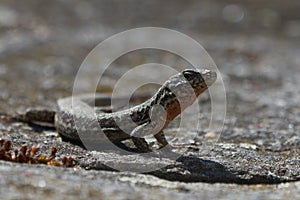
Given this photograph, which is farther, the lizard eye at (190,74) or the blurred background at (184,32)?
the blurred background at (184,32)

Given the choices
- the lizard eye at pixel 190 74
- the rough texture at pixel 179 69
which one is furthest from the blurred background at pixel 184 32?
the lizard eye at pixel 190 74

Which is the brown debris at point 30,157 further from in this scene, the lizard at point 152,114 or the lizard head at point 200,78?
the lizard head at point 200,78

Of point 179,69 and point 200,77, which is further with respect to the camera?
point 179,69

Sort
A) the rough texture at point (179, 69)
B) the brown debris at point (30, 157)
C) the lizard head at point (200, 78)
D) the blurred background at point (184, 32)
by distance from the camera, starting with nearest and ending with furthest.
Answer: the rough texture at point (179, 69)
the brown debris at point (30, 157)
the lizard head at point (200, 78)
the blurred background at point (184, 32)

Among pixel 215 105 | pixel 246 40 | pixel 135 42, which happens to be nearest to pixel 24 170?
pixel 215 105

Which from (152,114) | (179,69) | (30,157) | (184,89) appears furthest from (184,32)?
(30,157)

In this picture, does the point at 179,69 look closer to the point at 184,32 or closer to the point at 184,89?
the point at 184,32
